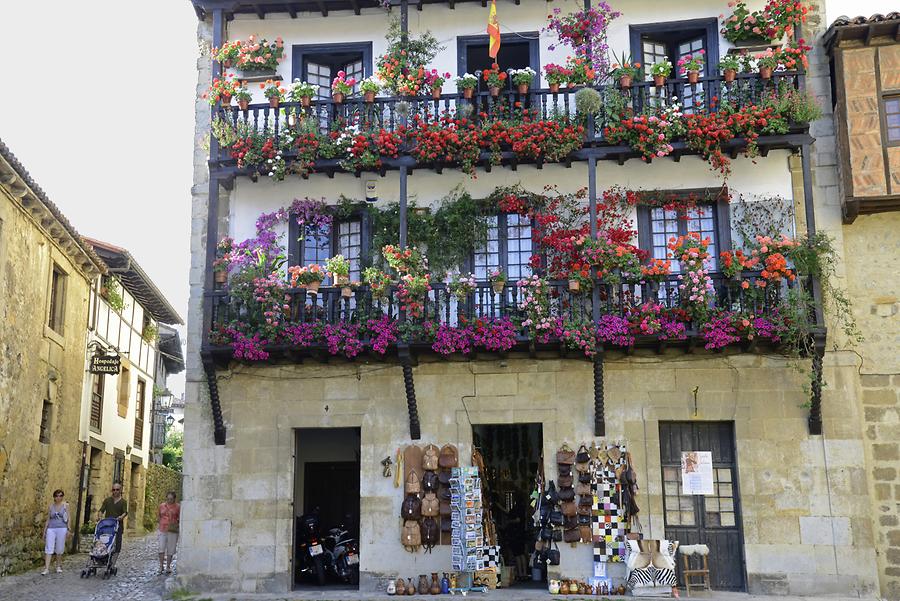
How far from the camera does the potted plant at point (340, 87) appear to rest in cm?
1541

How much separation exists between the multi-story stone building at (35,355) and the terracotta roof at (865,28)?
12.8 m

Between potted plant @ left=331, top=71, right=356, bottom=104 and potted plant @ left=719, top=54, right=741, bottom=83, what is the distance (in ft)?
18.1

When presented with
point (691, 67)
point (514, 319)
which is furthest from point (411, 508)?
point (691, 67)

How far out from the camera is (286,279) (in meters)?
15.1

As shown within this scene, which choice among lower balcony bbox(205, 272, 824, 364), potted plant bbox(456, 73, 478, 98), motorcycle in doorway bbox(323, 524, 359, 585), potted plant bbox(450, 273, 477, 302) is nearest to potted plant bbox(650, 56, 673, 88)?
potted plant bbox(456, 73, 478, 98)

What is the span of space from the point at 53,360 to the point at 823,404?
46.9 feet

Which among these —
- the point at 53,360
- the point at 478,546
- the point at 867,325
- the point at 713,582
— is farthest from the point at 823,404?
the point at 53,360

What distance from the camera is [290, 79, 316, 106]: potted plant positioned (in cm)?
1536

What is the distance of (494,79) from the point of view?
49.7ft

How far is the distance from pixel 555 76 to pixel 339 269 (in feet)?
14.1

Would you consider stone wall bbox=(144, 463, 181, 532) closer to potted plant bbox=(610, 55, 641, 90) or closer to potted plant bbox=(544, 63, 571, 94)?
potted plant bbox=(544, 63, 571, 94)

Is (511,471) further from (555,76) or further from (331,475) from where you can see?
(555,76)

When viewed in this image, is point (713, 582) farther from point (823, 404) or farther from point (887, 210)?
point (887, 210)

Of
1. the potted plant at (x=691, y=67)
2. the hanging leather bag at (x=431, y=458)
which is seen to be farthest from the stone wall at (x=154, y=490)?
the potted plant at (x=691, y=67)
